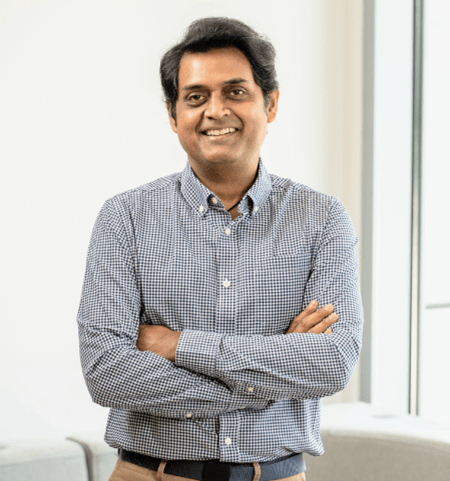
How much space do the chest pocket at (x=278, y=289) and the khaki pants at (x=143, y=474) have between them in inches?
13.2

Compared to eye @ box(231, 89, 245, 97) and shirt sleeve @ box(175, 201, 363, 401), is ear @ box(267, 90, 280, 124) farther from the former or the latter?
shirt sleeve @ box(175, 201, 363, 401)

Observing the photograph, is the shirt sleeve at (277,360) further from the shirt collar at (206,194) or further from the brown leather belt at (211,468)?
the shirt collar at (206,194)

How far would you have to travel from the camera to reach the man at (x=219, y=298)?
56.7 inches

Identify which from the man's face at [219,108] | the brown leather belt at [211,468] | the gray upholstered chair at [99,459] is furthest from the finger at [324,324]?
the gray upholstered chair at [99,459]

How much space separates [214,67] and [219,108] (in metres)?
0.11
